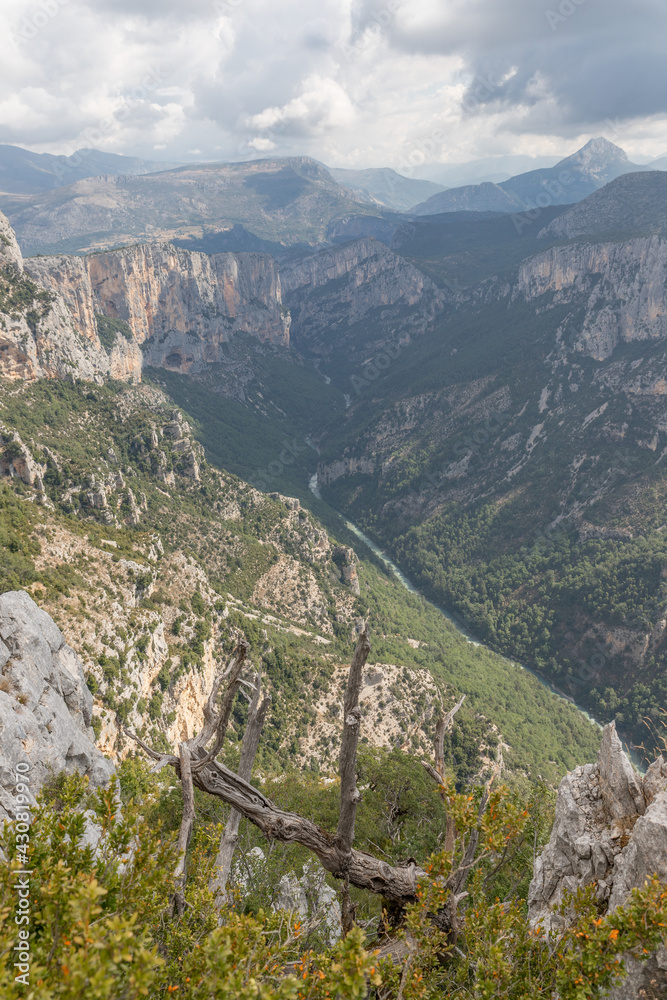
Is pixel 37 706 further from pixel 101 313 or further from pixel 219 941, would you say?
pixel 101 313

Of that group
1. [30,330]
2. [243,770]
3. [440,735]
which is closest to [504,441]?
[30,330]

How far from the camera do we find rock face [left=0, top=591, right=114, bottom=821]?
19.5 meters

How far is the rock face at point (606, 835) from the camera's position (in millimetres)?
11484

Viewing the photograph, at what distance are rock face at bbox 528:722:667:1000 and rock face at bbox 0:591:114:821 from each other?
652 inches

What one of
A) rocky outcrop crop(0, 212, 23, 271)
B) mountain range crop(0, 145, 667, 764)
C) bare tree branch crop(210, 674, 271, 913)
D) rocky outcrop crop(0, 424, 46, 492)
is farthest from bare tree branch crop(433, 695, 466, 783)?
rocky outcrop crop(0, 212, 23, 271)

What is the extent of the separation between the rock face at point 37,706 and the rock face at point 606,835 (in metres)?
16.6

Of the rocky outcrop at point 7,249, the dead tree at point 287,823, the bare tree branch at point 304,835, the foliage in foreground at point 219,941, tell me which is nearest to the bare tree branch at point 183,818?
the dead tree at point 287,823

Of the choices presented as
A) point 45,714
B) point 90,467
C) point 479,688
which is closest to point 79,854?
point 45,714

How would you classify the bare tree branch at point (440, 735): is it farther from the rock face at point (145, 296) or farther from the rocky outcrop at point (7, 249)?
the rock face at point (145, 296)

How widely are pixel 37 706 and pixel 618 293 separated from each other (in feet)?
638

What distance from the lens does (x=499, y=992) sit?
Answer: 9297 mm

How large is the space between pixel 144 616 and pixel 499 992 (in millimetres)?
45459

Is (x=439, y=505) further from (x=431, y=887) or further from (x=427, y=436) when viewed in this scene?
(x=431, y=887)

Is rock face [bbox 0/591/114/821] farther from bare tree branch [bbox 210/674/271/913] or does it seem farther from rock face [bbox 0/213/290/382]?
rock face [bbox 0/213/290/382]
